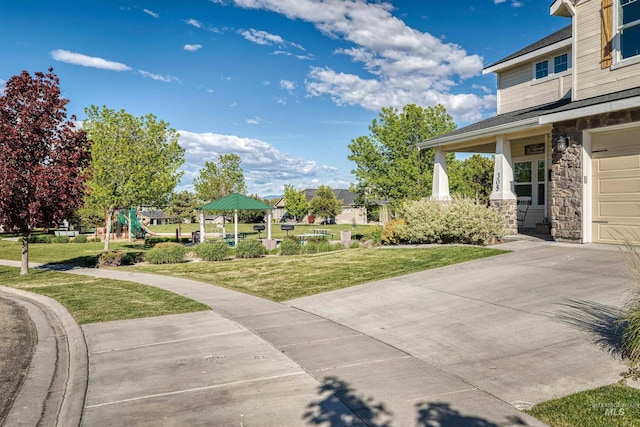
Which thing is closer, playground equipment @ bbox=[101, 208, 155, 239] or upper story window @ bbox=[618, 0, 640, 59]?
upper story window @ bbox=[618, 0, 640, 59]

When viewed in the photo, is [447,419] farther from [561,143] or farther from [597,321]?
[561,143]

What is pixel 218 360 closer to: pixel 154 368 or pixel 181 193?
pixel 154 368

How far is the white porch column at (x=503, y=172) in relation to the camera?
14.9 m

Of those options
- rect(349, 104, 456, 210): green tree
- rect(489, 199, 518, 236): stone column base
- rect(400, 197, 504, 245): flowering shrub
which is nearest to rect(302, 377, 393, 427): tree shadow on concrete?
rect(400, 197, 504, 245): flowering shrub

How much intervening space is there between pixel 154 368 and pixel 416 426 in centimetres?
341

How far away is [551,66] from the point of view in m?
16.1

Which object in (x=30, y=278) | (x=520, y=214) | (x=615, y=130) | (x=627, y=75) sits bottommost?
(x=30, y=278)

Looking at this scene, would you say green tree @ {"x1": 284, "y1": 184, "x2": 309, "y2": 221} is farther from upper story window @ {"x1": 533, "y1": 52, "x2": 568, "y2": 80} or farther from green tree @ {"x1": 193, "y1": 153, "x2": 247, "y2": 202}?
upper story window @ {"x1": 533, "y1": 52, "x2": 568, "y2": 80}

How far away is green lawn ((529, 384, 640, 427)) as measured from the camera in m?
3.72

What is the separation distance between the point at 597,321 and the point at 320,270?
806 cm

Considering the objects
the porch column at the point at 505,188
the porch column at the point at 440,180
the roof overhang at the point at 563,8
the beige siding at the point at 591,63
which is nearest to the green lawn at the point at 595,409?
the beige siding at the point at 591,63

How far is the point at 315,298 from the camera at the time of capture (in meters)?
9.49

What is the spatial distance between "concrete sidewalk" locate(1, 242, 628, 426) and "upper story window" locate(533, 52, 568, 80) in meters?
9.05

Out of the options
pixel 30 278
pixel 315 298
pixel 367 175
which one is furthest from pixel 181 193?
pixel 315 298
